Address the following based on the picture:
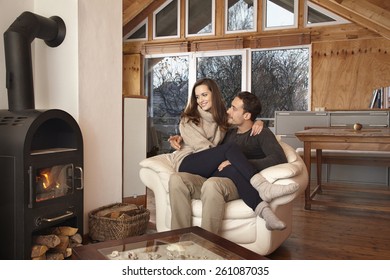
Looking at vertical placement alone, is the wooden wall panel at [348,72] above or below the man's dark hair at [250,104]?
above

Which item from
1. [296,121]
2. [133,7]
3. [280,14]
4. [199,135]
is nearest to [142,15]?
[133,7]

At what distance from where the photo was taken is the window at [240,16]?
20.1 ft

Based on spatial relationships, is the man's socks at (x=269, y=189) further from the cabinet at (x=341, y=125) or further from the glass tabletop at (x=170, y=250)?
the cabinet at (x=341, y=125)

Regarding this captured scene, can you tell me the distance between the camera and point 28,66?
2.25 m

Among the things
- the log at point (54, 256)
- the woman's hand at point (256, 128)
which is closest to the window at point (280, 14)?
the woman's hand at point (256, 128)

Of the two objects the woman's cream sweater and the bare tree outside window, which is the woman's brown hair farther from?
the bare tree outside window

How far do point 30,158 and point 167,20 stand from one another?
5.22 meters

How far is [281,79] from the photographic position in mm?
5984

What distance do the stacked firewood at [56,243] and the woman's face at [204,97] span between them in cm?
110

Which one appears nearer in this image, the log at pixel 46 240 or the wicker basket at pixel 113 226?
the log at pixel 46 240

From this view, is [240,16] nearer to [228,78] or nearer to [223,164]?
[228,78]

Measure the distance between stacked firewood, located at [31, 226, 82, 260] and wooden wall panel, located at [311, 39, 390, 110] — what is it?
431 cm

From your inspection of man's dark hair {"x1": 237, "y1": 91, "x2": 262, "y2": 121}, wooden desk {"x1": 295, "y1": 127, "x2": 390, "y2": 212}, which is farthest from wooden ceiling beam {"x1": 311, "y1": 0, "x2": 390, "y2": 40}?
man's dark hair {"x1": 237, "y1": 91, "x2": 262, "y2": 121}
